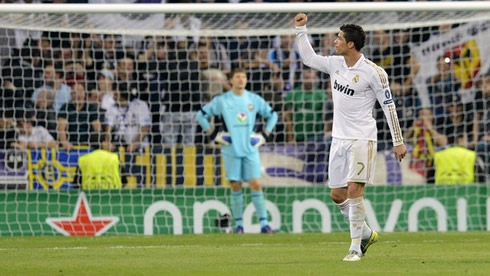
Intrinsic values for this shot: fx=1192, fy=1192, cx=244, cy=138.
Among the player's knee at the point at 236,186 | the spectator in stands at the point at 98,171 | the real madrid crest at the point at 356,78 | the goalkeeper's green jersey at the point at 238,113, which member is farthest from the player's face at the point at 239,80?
the real madrid crest at the point at 356,78

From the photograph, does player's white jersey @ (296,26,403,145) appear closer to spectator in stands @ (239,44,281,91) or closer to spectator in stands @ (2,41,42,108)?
spectator in stands @ (239,44,281,91)

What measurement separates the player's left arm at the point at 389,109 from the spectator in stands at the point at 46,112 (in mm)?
8404

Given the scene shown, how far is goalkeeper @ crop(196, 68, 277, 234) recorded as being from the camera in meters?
17.8

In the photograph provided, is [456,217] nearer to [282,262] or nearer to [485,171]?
[485,171]

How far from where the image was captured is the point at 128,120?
19016 millimetres

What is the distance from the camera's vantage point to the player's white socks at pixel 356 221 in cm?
1131

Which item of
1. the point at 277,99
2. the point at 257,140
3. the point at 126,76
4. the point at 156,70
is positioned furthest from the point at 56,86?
the point at 277,99

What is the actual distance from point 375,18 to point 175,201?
173 inches

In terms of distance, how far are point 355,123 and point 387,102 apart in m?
0.42

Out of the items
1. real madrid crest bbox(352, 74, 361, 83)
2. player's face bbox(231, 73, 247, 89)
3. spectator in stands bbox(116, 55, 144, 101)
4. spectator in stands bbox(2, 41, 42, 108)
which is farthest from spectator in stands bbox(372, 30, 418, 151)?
real madrid crest bbox(352, 74, 361, 83)

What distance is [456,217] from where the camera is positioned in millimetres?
18234

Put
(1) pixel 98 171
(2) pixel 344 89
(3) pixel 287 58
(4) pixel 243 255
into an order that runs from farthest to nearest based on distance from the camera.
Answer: (3) pixel 287 58, (1) pixel 98 171, (4) pixel 243 255, (2) pixel 344 89

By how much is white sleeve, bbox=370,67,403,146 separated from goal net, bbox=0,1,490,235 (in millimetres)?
5932

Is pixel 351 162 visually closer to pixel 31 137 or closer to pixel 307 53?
pixel 307 53
